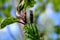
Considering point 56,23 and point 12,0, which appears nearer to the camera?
point 56,23

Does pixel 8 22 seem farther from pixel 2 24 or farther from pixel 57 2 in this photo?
pixel 57 2

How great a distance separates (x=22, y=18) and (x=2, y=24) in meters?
0.15

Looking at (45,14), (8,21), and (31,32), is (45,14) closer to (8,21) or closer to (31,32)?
(31,32)

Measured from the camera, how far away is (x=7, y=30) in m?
1.08

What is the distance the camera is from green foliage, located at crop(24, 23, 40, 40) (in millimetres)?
1016

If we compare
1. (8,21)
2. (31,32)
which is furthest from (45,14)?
(8,21)

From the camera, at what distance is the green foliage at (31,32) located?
3.33ft

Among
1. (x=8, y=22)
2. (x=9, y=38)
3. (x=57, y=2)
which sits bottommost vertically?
(x=9, y=38)

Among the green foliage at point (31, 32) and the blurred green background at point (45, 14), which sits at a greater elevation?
the blurred green background at point (45, 14)

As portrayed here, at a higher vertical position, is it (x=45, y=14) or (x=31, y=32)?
(x=45, y=14)

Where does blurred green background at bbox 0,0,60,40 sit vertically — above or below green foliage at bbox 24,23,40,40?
above

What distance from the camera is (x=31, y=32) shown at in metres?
1.02

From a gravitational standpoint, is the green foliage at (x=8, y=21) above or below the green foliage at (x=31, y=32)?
above

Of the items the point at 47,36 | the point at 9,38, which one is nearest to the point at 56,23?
the point at 47,36
